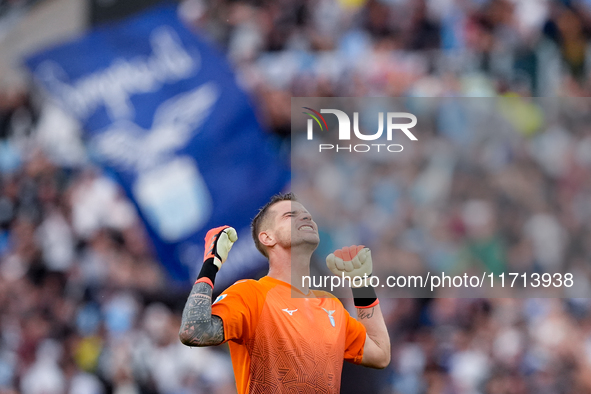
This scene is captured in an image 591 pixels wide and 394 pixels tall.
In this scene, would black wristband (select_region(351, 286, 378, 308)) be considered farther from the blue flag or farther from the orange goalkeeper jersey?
the blue flag

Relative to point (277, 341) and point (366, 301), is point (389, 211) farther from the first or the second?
point (277, 341)

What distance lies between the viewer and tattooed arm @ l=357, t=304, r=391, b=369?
13.5 ft

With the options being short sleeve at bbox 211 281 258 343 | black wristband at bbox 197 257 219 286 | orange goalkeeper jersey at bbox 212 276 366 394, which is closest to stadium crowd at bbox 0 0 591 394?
orange goalkeeper jersey at bbox 212 276 366 394

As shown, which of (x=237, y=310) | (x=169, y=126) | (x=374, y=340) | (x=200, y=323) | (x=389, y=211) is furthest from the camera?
(x=169, y=126)

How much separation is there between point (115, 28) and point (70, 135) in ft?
9.38

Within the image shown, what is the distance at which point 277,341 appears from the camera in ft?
12.3

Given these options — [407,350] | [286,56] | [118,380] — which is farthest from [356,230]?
[286,56]

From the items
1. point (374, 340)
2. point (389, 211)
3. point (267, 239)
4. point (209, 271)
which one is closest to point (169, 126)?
point (389, 211)

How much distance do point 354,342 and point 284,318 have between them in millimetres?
512

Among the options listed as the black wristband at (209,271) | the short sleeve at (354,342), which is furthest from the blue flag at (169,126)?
the black wristband at (209,271)

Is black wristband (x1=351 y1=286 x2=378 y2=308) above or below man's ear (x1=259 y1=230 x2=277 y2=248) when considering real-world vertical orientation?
below

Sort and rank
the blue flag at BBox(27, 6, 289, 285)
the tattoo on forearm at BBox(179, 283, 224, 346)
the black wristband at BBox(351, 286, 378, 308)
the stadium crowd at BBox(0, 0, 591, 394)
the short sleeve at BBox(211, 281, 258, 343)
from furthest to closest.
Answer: the blue flag at BBox(27, 6, 289, 285) → the stadium crowd at BBox(0, 0, 591, 394) → the black wristband at BBox(351, 286, 378, 308) → the short sleeve at BBox(211, 281, 258, 343) → the tattoo on forearm at BBox(179, 283, 224, 346)

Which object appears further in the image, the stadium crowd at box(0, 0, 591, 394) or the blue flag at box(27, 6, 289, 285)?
the blue flag at box(27, 6, 289, 285)

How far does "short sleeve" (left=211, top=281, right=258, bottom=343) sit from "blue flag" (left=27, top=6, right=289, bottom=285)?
393 cm
